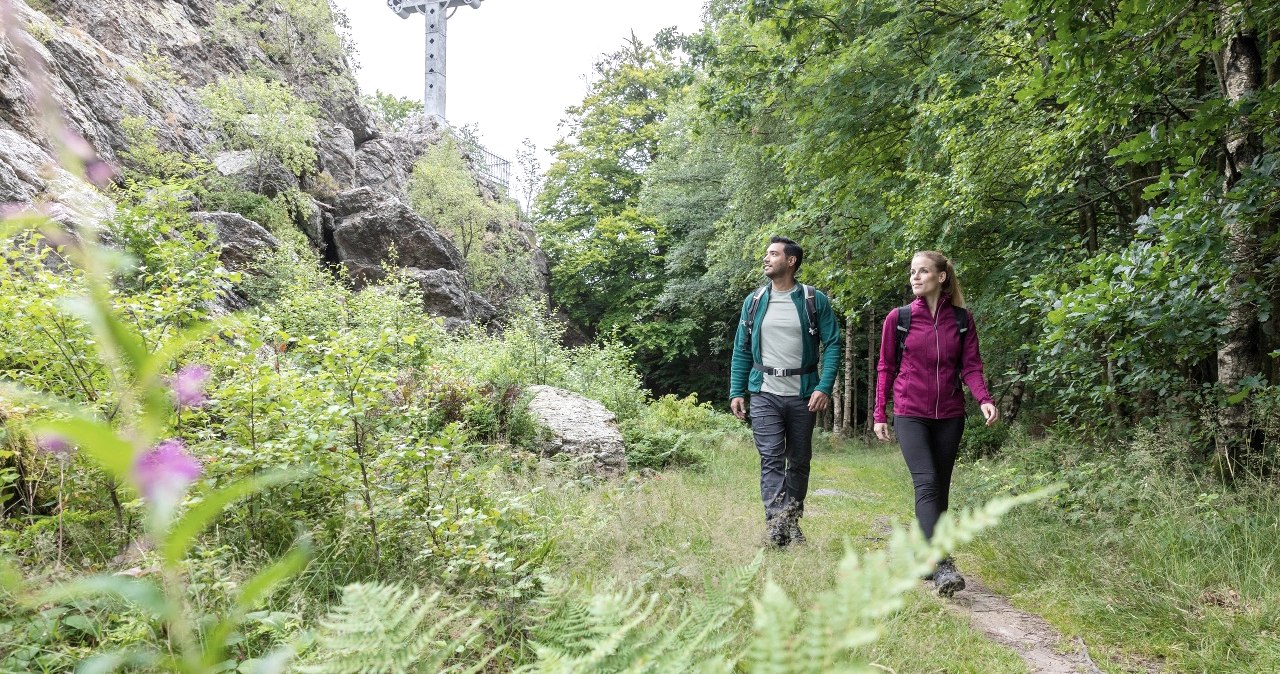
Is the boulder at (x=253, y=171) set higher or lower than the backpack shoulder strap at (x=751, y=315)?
higher

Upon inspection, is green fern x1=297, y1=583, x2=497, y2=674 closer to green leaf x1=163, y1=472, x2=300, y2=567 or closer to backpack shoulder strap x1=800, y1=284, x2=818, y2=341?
green leaf x1=163, y1=472, x2=300, y2=567

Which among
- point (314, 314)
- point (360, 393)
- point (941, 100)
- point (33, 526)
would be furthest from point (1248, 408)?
point (314, 314)

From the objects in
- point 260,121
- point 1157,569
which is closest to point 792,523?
point 1157,569

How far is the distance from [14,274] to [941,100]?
7331 millimetres

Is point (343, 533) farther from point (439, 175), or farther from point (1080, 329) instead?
point (439, 175)

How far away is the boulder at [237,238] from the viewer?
1261cm

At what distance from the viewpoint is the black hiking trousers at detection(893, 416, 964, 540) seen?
3.94 metres

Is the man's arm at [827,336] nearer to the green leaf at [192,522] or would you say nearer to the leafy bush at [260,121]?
the green leaf at [192,522]

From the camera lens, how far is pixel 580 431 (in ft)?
24.7

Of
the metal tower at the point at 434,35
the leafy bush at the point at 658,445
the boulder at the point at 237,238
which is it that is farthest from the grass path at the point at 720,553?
the metal tower at the point at 434,35

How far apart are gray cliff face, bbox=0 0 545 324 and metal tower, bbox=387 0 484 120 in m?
16.4

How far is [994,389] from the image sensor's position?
1171 centimetres

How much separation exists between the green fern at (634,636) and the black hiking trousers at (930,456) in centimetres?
265

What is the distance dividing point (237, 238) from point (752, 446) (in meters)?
10.6
